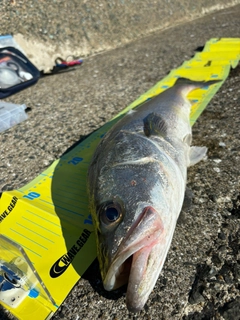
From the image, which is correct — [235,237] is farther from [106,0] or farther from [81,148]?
[106,0]

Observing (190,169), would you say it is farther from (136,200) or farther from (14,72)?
(14,72)

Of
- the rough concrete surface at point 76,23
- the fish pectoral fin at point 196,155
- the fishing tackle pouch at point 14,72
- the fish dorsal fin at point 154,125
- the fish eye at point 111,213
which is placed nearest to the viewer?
the fish eye at point 111,213

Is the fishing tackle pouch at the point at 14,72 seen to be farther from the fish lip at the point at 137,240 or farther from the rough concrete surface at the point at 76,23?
the fish lip at the point at 137,240

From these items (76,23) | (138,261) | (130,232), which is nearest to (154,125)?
(130,232)

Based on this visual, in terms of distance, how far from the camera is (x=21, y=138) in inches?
136

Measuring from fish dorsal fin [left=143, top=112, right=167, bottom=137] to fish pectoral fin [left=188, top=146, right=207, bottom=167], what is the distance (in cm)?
42

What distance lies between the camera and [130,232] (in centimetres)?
138

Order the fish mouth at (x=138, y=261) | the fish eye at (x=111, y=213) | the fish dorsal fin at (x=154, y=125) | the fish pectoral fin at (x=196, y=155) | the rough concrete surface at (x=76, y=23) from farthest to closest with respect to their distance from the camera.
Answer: the rough concrete surface at (x=76, y=23)
the fish pectoral fin at (x=196, y=155)
the fish dorsal fin at (x=154, y=125)
the fish eye at (x=111, y=213)
the fish mouth at (x=138, y=261)

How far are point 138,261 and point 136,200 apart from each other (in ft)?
1.07

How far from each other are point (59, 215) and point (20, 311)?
29.4 inches

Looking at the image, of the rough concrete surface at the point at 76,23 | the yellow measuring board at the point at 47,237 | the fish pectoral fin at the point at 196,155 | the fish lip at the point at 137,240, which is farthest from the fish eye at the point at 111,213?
the rough concrete surface at the point at 76,23

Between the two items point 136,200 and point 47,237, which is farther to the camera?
point 47,237

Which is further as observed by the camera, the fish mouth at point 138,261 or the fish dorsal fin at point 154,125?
the fish dorsal fin at point 154,125

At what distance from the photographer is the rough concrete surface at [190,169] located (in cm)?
162
